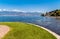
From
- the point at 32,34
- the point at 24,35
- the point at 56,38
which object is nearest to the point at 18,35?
the point at 24,35

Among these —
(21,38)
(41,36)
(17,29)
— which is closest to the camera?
(21,38)

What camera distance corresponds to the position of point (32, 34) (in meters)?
22.4

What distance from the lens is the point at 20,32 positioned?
2256 cm

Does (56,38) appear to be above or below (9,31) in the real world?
below

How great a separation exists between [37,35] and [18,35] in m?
3.10

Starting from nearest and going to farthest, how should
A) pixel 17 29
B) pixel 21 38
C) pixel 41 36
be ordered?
pixel 21 38
pixel 41 36
pixel 17 29

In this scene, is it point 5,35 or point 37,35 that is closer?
point 5,35

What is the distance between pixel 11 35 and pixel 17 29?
271 centimetres

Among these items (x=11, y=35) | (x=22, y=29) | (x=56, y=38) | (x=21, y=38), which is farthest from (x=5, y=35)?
(x=56, y=38)

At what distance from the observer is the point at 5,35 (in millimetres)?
20828

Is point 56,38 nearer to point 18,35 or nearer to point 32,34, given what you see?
point 32,34

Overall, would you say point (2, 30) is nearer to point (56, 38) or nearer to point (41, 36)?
point (41, 36)

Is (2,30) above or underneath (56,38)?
above

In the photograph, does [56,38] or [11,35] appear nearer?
[11,35]
